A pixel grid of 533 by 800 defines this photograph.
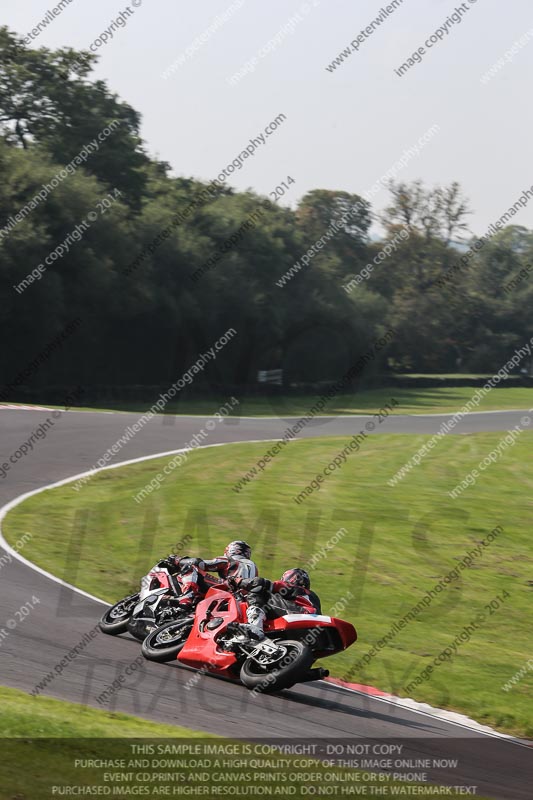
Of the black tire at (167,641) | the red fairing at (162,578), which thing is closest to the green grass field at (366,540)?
the black tire at (167,641)

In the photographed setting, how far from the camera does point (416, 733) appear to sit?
933 cm

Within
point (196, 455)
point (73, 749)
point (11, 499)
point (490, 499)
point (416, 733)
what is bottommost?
point (11, 499)

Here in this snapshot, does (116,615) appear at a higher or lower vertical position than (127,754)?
lower

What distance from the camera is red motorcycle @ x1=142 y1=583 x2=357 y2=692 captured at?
9.88 m

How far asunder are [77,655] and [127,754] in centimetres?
382

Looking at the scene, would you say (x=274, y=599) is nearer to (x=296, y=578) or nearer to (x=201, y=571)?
(x=296, y=578)

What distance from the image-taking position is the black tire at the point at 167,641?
10820 mm

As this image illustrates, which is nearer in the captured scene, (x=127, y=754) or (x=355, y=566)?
(x=127, y=754)

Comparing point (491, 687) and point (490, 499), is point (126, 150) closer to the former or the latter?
point (490, 499)

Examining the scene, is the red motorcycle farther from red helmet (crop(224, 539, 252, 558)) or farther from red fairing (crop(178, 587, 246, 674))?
red helmet (crop(224, 539, 252, 558))

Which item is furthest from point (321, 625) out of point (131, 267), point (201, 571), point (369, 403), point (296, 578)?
point (369, 403)

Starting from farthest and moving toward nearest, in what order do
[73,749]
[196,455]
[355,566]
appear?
1. [196,455]
2. [355,566]
3. [73,749]

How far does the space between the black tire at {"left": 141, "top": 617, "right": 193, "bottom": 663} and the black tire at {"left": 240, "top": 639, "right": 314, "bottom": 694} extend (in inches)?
37.3

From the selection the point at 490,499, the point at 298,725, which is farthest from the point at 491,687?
the point at 490,499
